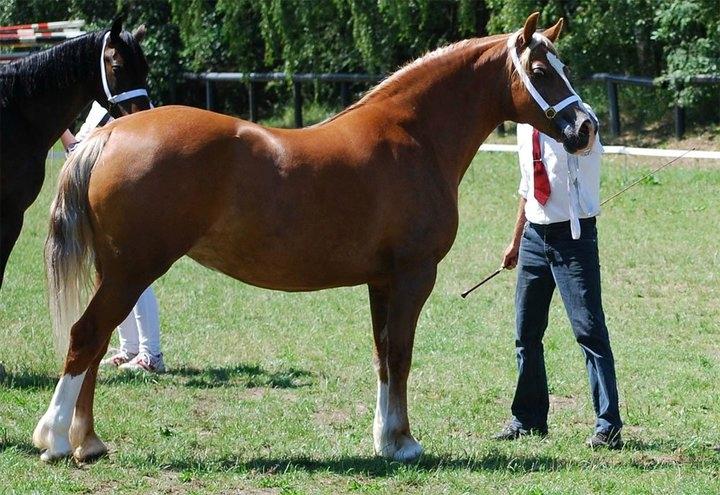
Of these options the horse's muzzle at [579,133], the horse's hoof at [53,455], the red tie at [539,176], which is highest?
the horse's muzzle at [579,133]

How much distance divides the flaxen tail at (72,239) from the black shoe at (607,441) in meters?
2.82

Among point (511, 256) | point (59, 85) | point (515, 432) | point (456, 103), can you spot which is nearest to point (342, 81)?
point (59, 85)

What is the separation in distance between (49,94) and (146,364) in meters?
1.98

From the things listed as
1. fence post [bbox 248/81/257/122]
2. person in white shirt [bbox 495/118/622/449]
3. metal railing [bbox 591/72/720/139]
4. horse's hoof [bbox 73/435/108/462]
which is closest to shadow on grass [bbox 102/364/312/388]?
horse's hoof [bbox 73/435/108/462]

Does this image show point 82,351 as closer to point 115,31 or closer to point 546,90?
point 115,31

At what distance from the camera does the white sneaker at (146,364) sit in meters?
7.66

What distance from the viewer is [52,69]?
7004mm

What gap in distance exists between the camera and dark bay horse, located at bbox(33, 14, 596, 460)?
17.1 feet

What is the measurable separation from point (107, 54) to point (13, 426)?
7.96ft

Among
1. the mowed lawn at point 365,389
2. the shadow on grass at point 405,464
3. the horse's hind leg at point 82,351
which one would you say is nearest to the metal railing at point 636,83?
the mowed lawn at point 365,389

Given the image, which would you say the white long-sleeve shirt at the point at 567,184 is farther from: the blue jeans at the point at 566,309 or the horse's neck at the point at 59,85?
the horse's neck at the point at 59,85

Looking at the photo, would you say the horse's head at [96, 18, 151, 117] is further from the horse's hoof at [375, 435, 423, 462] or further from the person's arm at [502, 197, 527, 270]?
the horse's hoof at [375, 435, 423, 462]

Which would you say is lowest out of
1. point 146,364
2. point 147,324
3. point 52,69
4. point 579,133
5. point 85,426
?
point 146,364

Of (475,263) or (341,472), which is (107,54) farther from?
(475,263)
